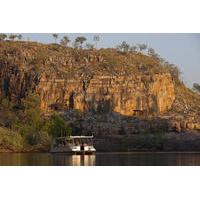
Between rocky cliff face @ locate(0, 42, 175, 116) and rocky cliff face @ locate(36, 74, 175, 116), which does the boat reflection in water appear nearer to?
rocky cliff face @ locate(0, 42, 175, 116)

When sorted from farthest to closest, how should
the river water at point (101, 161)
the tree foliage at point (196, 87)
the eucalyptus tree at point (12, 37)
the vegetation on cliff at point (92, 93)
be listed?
the eucalyptus tree at point (12, 37)
the tree foliage at point (196, 87)
the vegetation on cliff at point (92, 93)
the river water at point (101, 161)

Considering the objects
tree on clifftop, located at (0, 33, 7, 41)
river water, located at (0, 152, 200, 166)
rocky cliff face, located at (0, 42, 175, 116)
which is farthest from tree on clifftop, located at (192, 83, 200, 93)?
river water, located at (0, 152, 200, 166)

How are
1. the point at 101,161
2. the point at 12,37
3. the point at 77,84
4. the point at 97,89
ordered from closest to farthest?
the point at 101,161
the point at 97,89
the point at 77,84
the point at 12,37

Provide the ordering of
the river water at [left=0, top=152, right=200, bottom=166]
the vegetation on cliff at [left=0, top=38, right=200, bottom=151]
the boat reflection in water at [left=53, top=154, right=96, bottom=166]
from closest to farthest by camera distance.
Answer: the river water at [left=0, top=152, right=200, bottom=166] → the boat reflection in water at [left=53, top=154, right=96, bottom=166] → the vegetation on cliff at [left=0, top=38, right=200, bottom=151]

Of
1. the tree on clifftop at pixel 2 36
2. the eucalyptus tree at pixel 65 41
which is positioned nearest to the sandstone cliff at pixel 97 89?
the tree on clifftop at pixel 2 36

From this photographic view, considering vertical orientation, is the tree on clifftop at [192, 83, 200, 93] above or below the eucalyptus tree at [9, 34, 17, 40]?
below

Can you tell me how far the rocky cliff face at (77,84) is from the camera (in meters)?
96.1

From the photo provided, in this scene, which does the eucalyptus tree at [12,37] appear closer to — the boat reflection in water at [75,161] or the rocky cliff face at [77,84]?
the rocky cliff face at [77,84]

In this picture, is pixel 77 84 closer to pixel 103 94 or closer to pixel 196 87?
pixel 103 94

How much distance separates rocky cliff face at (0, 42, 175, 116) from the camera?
96.1m

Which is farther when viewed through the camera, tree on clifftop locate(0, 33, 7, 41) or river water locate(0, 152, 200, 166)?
tree on clifftop locate(0, 33, 7, 41)

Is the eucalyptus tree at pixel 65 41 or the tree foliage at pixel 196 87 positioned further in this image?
the eucalyptus tree at pixel 65 41

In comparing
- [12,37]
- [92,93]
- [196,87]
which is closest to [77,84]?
[92,93]

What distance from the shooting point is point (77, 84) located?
3890 inches
